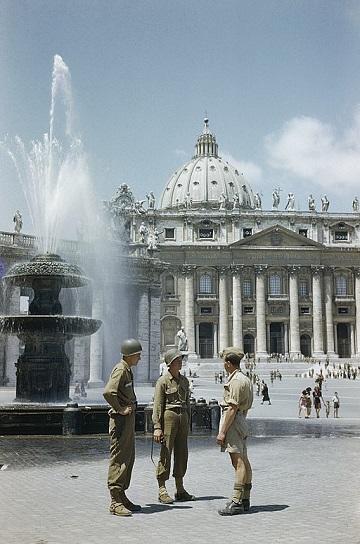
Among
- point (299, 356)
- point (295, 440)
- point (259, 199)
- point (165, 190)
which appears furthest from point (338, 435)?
point (165, 190)

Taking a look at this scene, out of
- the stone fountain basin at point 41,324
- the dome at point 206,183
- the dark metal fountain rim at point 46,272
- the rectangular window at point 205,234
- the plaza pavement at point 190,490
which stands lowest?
the plaza pavement at point 190,490

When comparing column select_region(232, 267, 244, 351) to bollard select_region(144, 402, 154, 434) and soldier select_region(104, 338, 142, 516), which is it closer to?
bollard select_region(144, 402, 154, 434)

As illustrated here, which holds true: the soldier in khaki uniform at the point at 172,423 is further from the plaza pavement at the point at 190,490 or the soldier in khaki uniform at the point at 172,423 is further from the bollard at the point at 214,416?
the bollard at the point at 214,416

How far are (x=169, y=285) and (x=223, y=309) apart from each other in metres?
7.99

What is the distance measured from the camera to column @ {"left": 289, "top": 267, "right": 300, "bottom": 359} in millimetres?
94500

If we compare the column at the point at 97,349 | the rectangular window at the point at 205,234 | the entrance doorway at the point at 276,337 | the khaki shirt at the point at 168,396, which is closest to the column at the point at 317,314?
the entrance doorway at the point at 276,337

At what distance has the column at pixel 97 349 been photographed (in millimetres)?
44750

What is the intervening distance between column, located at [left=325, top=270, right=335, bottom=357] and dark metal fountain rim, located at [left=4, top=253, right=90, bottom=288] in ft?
262

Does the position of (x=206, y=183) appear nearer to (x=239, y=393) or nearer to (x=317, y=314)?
(x=317, y=314)

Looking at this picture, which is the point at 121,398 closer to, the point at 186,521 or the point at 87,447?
the point at 186,521

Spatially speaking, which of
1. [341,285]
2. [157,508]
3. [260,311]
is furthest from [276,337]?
[157,508]

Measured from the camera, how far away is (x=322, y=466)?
36.3 feet

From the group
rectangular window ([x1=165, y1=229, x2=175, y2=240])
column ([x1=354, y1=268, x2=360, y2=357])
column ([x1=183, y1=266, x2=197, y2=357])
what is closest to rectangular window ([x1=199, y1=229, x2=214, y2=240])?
rectangular window ([x1=165, y1=229, x2=175, y2=240])

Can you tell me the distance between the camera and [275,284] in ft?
317
